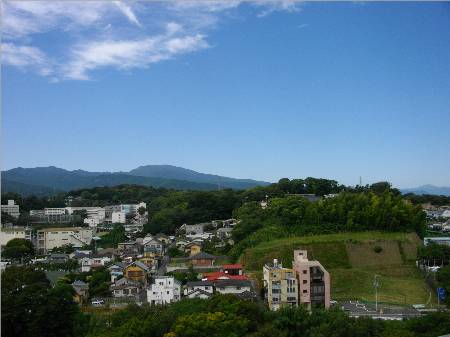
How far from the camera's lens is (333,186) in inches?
549

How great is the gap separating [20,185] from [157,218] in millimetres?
13463

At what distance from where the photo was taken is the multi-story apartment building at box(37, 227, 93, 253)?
1210 cm

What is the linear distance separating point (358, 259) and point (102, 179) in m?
25.1

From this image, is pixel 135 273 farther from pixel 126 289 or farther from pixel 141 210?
pixel 141 210

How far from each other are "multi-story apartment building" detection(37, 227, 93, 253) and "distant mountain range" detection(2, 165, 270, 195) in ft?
31.6

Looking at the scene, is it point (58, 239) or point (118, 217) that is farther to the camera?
point (118, 217)

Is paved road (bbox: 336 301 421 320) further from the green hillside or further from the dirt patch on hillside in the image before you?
the dirt patch on hillside

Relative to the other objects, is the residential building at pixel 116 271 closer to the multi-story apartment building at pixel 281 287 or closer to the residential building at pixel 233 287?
the residential building at pixel 233 287

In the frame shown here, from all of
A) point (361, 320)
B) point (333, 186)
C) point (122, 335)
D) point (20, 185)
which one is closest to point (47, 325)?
point (122, 335)

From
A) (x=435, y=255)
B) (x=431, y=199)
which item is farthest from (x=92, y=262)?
(x=431, y=199)

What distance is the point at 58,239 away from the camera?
40.4 feet

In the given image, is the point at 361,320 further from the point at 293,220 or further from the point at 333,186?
the point at 333,186

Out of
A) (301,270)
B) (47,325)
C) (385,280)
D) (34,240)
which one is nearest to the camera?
(47,325)

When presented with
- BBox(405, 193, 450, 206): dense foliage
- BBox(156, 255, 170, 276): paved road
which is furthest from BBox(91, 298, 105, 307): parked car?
BBox(405, 193, 450, 206): dense foliage
